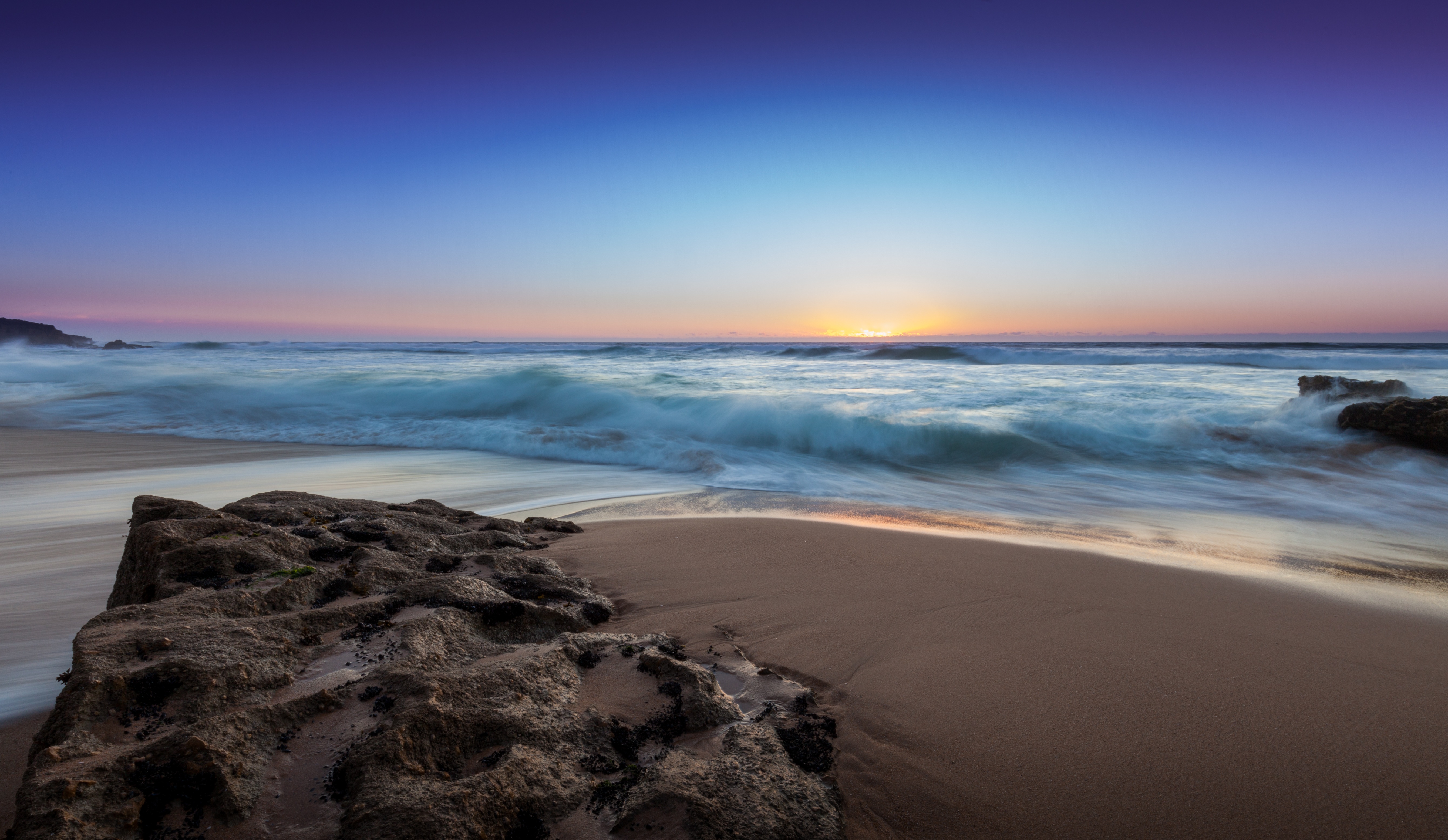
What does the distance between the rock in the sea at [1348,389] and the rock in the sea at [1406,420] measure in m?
1.54

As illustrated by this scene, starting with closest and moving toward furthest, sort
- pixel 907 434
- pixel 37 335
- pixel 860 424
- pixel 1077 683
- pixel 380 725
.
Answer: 1. pixel 380 725
2. pixel 1077 683
3. pixel 907 434
4. pixel 860 424
5. pixel 37 335

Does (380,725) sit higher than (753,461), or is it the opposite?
(380,725)

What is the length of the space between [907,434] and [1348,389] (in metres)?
7.66

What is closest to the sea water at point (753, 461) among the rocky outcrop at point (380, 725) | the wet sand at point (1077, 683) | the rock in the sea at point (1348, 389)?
the rock in the sea at point (1348, 389)

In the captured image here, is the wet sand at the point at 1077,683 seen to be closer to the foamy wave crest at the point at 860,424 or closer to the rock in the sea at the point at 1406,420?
the foamy wave crest at the point at 860,424

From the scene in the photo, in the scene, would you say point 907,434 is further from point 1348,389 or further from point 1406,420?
point 1348,389

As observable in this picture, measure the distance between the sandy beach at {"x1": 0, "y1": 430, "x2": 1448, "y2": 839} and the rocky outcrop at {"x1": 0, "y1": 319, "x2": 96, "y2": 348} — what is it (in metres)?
61.5

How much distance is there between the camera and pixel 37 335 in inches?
2025

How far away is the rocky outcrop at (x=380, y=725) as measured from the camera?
4.26 feet

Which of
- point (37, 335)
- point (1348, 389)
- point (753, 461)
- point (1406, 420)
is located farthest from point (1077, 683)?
point (37, 335)

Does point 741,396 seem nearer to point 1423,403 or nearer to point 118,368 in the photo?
point 1423,403

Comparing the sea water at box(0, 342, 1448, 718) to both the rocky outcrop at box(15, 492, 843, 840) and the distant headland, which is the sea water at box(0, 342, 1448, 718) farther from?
the distant headland

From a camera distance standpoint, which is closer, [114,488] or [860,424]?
[114,488]

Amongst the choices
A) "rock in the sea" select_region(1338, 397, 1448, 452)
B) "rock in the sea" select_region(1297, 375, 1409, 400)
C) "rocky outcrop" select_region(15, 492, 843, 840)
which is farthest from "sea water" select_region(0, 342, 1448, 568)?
"rocky outcrop" select_region(15, 492, 843, 840)
